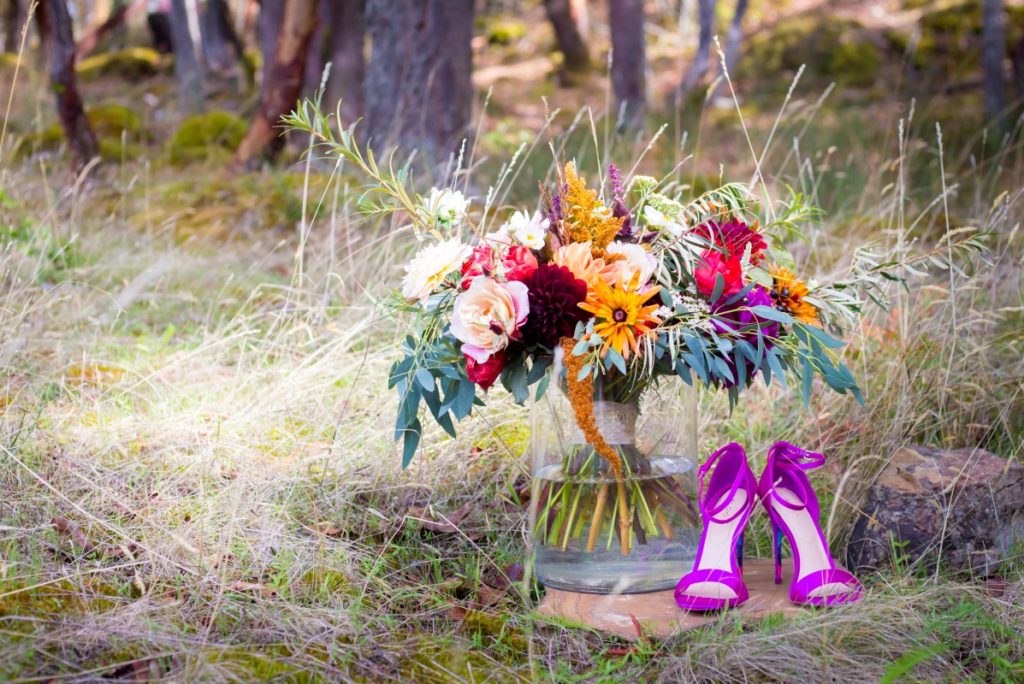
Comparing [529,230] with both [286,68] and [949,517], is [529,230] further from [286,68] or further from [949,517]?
[286,68]

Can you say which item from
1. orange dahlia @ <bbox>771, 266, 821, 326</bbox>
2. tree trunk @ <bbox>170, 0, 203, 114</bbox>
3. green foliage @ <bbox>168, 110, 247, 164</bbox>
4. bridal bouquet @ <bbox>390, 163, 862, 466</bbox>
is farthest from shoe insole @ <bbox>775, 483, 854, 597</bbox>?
tree trunk @ <bbox>170, 0, 203, 114</bbox>

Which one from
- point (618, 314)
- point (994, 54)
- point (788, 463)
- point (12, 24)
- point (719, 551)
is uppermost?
point (12, 24)

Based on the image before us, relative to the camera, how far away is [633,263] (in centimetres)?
191

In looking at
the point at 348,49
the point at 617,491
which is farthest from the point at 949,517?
the point at 348,49

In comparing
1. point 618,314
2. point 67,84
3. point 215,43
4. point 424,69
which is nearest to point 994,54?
point 424,69

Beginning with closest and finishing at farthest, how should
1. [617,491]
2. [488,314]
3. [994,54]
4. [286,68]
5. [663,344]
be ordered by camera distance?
1. [488,314]
2. [663,344]
3. [617,491]
4. [286,68]
5. [994,54]

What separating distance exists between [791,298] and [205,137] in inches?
284

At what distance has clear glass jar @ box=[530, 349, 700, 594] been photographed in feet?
6.78

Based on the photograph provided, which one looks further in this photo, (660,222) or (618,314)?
(660,222)

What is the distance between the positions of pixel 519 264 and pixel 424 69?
160 inches

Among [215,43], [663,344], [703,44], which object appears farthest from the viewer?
[215,43]

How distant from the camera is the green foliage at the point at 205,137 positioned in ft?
25.5

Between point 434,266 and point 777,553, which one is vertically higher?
point 434,266

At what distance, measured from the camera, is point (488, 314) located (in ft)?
6.06
